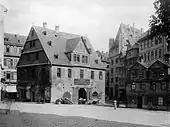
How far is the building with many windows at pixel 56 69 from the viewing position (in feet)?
56.6

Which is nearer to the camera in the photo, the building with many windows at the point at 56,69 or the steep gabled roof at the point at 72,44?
the building with many windows at the point at 56,69

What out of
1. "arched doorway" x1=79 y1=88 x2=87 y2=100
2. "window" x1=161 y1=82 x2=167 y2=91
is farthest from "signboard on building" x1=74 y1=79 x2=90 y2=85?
"window" x1=161 y1=82 x2=167 y2=91

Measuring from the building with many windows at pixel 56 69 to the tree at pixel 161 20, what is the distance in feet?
36.4

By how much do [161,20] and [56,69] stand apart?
39.8ft

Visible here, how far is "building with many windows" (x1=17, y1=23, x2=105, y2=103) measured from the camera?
17.2 metres

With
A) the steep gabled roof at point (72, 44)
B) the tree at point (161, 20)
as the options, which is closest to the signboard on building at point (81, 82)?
the steep gabled roof at point (72, 44)

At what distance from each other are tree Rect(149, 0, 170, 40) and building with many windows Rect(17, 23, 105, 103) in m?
11.1

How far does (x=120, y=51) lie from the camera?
24.6 ft

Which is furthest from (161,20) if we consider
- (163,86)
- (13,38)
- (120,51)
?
(13,38)

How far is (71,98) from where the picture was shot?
17422 mm

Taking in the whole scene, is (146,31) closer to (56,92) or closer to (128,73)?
(128,73)

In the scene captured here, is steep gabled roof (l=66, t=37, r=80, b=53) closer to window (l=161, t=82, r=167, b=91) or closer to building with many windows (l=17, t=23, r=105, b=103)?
building with many windows (l=17, t=23, r=105, b=103)

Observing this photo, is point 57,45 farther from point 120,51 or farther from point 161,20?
point 161,20

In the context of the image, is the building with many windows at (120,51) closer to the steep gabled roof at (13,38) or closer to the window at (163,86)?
the window at (163,86)
